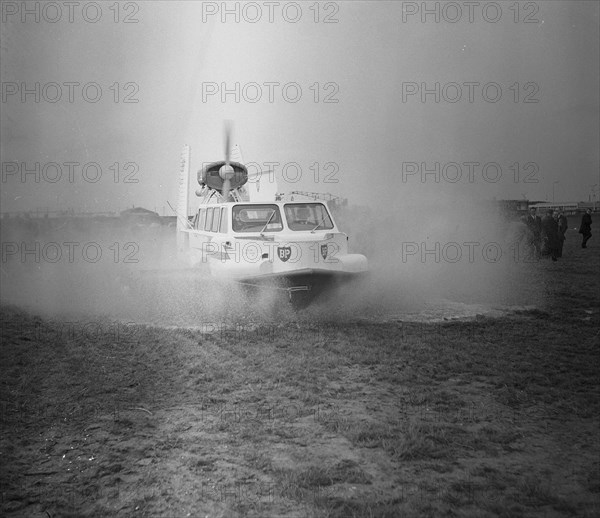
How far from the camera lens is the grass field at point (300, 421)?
3195mm

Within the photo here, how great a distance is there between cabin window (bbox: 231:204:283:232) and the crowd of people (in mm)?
10833

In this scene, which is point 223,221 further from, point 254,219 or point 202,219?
point 202,219

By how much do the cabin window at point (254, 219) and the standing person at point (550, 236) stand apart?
10833mm

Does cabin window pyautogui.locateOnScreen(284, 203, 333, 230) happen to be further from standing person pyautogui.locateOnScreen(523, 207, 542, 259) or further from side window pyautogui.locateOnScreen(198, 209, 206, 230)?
standing person pyautogui.locateOnScreen(523, 207, 542, 259)

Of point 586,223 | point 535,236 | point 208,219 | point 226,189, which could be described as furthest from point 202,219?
point 586,223

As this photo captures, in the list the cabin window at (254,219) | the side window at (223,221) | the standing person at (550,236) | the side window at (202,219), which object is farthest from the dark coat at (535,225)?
the side window at (223,221)

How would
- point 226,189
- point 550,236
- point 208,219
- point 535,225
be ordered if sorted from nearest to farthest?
point 208,219, point 226,189, point 550,236, point 535,225

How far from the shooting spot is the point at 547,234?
1683 cm

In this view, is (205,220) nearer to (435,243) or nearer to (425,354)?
(425,354)

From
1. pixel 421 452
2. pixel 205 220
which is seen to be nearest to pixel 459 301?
pixel 205 220

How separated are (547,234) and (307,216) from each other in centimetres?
1041

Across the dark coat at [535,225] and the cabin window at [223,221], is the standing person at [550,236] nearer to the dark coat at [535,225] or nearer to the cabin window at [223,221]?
the dark coat at [535,225]

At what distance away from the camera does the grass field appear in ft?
10.5

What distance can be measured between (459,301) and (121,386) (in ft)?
22.7
